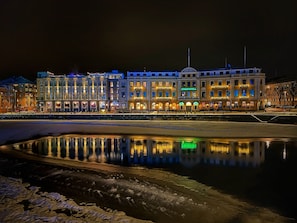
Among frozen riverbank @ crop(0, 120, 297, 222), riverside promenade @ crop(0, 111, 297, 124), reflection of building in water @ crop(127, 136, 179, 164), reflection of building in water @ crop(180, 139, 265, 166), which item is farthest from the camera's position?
riverside promenade @ crop(0, 111, 297, 124)

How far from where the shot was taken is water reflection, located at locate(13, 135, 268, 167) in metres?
23.0

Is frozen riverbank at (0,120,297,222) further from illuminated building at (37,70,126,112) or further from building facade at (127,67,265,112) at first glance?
illuminated building at (37,70,126,112)

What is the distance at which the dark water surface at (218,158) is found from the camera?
14.9 meters

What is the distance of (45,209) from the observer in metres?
12.1

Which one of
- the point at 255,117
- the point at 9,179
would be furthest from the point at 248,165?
the point at 255,117

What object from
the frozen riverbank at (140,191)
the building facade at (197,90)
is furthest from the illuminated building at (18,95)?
the frozen riverbank at (140,191)

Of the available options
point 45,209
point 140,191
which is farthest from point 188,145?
point 45,209

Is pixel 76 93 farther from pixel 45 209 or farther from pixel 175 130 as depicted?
pixel 45 209

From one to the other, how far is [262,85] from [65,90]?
3066 inches

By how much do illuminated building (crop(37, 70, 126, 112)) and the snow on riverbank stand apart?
3637 inches

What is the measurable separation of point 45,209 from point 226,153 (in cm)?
1899

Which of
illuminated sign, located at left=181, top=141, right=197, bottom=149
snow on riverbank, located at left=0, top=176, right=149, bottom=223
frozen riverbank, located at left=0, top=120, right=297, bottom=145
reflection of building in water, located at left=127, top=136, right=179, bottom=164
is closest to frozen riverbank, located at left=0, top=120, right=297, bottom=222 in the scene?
snow on riverbank, located at left=0, top=176, right=149, bottom=223

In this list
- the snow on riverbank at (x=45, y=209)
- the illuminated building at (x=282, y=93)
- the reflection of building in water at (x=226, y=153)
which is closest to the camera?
the snow on riverbank at (x=45, y=209)

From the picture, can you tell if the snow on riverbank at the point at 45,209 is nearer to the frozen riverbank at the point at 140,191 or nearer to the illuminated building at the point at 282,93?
the frozen riverbank at the point at 140,191
